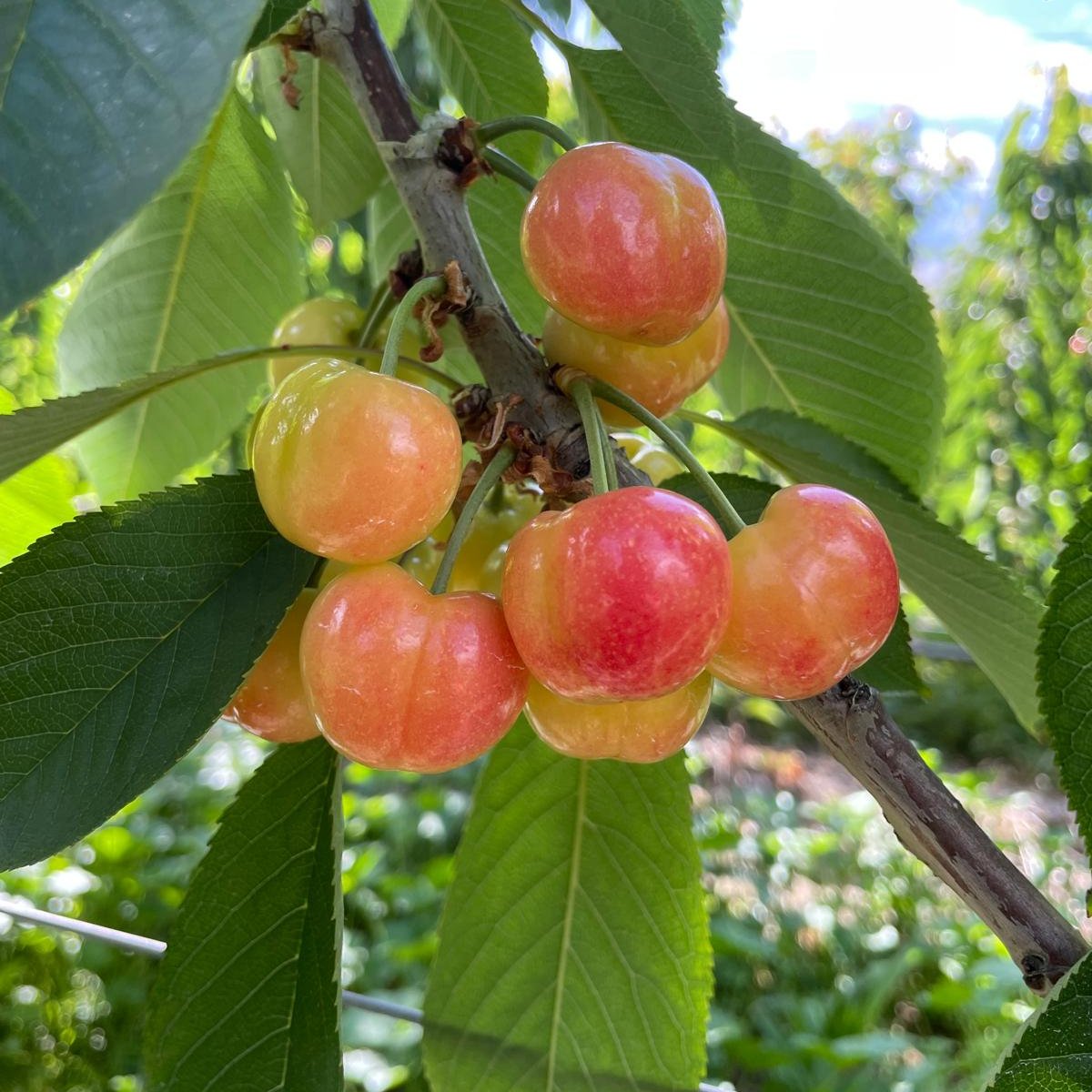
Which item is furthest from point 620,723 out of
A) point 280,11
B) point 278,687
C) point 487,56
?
point 487,56

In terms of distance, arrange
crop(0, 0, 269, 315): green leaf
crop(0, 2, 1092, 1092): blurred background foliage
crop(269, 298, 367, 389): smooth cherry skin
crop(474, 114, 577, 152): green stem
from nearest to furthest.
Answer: crop(0, 0, 269, 315): green leaf → crop(474, 114, 577, 152): green stem → crop(269, 298, 367, 389): smooth cherry skin → crop(0, 2, 1092, 1092): blurred background foliage

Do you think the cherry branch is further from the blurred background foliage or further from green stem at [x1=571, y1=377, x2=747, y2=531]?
the blurred background foliage

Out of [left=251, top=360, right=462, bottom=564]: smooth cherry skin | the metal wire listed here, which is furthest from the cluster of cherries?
the metal wire

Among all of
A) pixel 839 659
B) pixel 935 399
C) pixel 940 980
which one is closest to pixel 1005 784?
pixel 940 980

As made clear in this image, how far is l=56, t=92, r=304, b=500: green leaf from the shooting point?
948 mm

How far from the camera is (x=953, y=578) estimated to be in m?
0.71

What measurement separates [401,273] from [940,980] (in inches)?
125

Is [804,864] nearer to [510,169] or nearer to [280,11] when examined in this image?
[510,169]

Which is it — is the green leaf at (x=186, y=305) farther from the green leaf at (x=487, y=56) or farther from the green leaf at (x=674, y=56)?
the green leaf at (x=674, y=56)

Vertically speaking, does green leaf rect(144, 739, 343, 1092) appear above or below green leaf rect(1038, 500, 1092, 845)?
below

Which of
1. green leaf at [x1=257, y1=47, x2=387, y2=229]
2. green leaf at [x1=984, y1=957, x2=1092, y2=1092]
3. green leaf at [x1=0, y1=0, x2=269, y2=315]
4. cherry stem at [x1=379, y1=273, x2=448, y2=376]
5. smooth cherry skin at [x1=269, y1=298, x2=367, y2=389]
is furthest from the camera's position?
green leaf at [x1=257, y1=47, x2=387, y2=229]

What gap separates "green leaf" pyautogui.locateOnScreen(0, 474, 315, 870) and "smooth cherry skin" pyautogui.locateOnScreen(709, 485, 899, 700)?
26cm

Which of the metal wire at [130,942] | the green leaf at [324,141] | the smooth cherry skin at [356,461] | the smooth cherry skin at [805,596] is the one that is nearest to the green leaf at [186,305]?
the green leaf at [324,141]

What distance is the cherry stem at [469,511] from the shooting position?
21.5 inches
